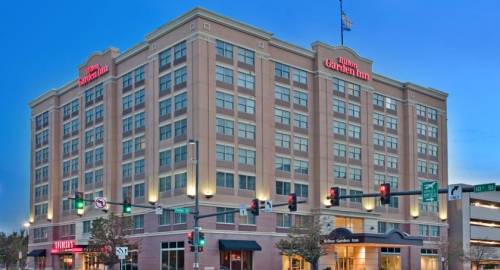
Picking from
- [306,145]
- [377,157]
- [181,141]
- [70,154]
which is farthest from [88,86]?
[377,157]

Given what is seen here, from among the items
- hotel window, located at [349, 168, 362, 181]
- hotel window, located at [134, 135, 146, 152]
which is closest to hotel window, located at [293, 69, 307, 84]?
hotel window, located at [349, 168, 362, 181]

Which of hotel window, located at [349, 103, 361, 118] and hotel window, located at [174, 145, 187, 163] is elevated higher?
hotel window, located at [349, 103, 361, 118]

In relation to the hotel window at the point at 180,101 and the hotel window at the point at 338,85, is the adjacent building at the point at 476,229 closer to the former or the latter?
the hotel window at the point at 338,85

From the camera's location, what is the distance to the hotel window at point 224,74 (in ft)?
242

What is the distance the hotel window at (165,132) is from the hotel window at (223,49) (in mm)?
9722

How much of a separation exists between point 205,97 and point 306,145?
16.9 m

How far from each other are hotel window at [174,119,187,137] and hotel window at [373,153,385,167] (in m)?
30.1

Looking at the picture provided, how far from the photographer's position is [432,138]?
103 meters

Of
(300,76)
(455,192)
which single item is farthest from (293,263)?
(455,192)

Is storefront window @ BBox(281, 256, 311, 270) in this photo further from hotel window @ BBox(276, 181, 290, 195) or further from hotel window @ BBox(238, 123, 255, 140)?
hotel window @ BBox(238, 123, 255, 140)

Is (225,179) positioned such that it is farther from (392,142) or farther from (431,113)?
(431,113)

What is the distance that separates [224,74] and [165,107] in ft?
25.8

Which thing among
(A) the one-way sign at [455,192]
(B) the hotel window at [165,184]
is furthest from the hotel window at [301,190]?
(A) the one-way sign at [455,192]

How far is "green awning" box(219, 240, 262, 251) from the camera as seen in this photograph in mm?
70312
